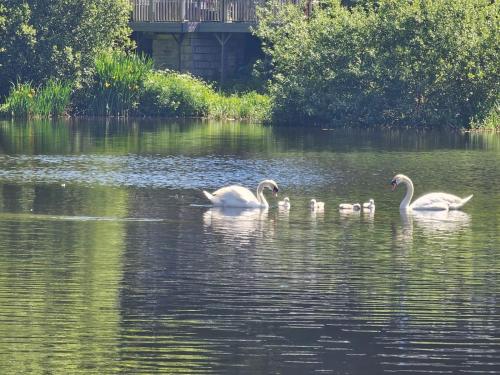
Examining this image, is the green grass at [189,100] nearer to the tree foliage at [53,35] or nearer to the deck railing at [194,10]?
the tree foliage at [53,35]

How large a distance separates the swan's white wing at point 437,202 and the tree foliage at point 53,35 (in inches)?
1143

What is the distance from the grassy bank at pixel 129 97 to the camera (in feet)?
192

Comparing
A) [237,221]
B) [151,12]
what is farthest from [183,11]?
[237,221]

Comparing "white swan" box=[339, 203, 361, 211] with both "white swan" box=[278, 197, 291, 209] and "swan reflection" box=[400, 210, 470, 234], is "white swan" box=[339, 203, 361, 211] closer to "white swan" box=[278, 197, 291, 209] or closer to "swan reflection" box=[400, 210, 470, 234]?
"swan reflection" box=[400, 210, 470, 234]

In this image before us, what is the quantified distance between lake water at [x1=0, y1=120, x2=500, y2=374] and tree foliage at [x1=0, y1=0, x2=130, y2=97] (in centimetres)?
1743

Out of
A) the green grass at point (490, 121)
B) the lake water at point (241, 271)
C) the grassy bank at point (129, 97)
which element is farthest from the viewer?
the grassy bank at point (129, 97)

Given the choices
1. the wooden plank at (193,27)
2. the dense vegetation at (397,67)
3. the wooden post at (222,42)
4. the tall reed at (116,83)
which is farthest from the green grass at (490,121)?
the tall reed at (116,83)

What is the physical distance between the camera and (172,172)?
38.2 metres

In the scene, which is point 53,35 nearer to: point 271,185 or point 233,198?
point 271,185

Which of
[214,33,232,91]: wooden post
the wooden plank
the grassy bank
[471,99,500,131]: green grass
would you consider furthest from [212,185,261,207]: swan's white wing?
[214,33,232,91]: wooden post

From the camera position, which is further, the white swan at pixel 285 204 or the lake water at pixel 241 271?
the white swan at pixel 285 204

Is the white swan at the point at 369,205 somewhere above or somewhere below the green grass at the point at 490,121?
below

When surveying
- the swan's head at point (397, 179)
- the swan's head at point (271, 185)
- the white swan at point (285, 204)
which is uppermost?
the swan's head at point (397, 179)

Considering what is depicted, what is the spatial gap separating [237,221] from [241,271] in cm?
669
